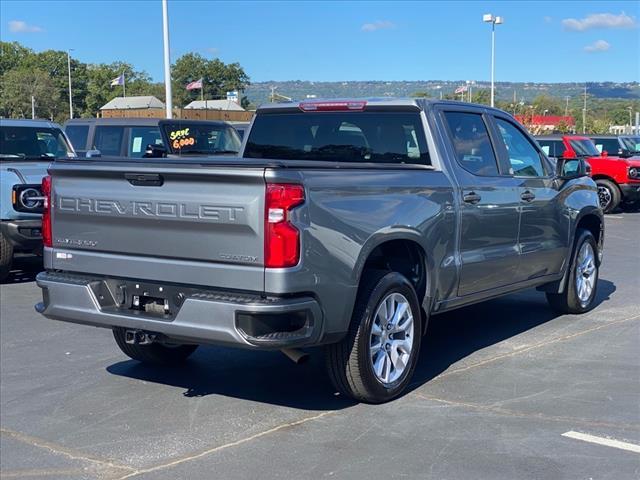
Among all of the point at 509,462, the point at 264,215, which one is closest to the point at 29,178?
the point at 264,215

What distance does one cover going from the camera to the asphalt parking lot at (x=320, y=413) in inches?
175

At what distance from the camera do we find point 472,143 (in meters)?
6.54

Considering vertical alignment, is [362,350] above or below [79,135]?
below

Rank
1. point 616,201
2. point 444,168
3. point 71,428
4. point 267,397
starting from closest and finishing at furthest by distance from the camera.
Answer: point 71,428 < point 267,397 < point 444,168 < point 616,201

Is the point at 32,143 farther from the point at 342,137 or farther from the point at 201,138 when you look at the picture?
the point at 342,137

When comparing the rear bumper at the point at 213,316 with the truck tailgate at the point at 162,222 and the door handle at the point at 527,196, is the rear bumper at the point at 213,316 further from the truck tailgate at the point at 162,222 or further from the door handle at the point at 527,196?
the door handle at the point at 527,196

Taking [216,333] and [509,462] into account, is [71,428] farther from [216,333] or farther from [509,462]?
[509,462]

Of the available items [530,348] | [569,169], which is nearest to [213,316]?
[530,348]

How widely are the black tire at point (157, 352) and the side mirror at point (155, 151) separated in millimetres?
6355

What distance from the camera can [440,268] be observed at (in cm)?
583

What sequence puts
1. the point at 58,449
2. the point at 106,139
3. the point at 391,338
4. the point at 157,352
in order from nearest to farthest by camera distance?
the point at 58,449 → the point at 391,338 → the point at 157,352 → the point at 106,139

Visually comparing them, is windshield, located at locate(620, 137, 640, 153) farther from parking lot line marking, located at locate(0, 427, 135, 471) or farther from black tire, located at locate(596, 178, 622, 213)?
parking lot line marking, located at locate(0, 427, 135, 471)

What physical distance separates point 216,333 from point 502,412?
1.92 metres

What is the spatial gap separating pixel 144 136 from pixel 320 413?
9861 millimetres
